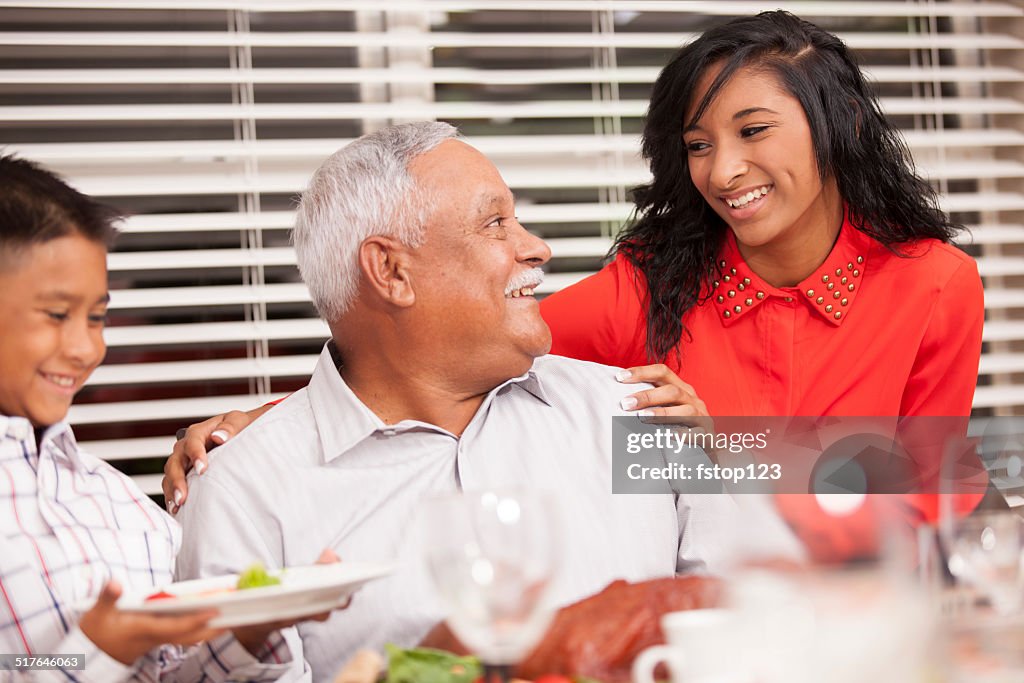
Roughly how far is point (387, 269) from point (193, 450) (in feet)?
1.28

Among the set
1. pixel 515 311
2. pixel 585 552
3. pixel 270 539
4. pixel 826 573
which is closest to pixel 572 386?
pixel 515 311

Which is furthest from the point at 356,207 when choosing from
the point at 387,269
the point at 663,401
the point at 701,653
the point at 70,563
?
the point at 701,653

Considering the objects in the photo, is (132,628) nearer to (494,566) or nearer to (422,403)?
(494,566)

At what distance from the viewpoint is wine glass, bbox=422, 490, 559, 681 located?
806mm

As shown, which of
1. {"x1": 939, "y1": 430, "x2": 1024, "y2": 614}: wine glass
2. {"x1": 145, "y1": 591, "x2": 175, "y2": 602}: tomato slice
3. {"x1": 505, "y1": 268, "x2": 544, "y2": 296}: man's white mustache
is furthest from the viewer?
{"x1": 505, "y1": 268, "x2": 544, "y2": 296}: man's white mustache

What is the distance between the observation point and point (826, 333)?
2.08 meters

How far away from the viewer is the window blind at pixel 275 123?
2.42m

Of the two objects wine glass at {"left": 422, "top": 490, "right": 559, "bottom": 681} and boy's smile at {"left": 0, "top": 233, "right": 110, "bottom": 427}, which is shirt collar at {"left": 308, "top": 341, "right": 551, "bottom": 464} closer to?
boy's smile at {"left": 0, "top": 233, "right": 110, "bottom": 427}

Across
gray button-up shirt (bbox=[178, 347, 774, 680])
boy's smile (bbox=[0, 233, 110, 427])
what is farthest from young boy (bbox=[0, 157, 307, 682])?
gray button-up shirt (bbox=[178, 347, 774, 680])

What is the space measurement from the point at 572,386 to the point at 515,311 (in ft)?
0.63

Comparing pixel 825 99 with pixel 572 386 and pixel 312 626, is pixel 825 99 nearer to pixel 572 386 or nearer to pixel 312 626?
pixel 572 386

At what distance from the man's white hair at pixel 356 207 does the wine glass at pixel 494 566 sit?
85 cm

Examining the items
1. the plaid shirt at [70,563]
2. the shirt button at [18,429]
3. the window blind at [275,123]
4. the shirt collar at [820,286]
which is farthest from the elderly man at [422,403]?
the window blind at [275,123]

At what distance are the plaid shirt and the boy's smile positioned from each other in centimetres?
5
